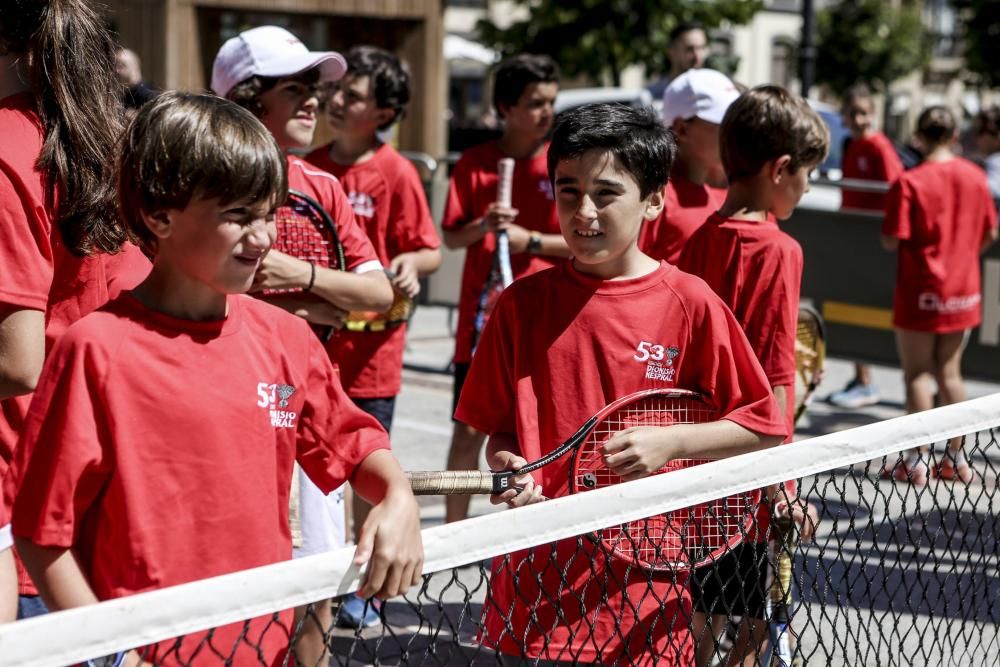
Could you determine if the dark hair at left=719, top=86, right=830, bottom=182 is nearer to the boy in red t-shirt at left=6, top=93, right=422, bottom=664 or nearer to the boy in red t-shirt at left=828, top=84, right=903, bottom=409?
the boy in red t-shirt at left=6, top=93, right=422, bottom=664

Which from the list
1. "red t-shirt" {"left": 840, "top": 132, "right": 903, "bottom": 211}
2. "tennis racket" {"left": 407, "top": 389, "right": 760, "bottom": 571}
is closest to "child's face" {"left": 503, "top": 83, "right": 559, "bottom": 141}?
"tennis racket" {"left": 407, "top": 389, "right": 760, "bottom": 571}

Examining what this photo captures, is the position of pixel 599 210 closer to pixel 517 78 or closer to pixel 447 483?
pixel 447 483

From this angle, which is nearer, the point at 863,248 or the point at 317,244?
the point at 317,244

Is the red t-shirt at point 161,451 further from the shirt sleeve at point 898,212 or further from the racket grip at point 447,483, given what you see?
the shirt sleeve at point 898,212

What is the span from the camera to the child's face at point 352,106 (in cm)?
534

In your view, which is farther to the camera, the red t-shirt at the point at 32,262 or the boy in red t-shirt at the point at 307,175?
the boy in red t-shirt at the point at 307,175

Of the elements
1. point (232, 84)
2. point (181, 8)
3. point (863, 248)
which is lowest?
point (863, 248)

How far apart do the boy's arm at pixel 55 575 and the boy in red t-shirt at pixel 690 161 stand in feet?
9.22

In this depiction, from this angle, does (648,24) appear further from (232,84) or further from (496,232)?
(232,84)

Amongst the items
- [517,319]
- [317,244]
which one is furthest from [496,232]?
[517,319]

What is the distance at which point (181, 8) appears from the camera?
1692cm

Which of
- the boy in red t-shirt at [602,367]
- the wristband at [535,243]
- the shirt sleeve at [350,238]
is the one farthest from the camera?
the wristband at [535,243]

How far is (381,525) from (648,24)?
22.2 metres

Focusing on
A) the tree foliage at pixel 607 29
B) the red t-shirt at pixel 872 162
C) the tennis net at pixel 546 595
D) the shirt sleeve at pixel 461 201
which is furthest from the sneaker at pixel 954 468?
the tree foliage at pixel 607 29
